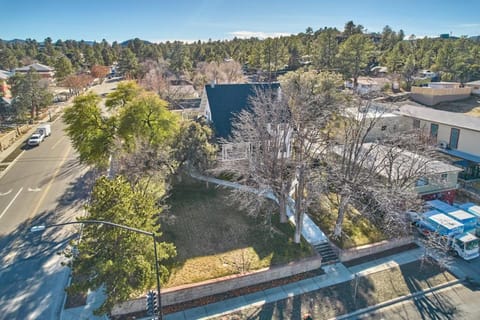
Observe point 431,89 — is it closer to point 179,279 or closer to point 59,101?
point 179,279

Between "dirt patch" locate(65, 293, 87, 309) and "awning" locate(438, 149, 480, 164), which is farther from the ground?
"awning" locate(438, 149, 480, 164)

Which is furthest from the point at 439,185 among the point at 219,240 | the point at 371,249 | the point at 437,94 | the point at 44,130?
the point at 44,130

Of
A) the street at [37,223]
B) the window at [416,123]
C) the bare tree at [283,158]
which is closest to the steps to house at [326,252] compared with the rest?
the bare tree at [283,158]

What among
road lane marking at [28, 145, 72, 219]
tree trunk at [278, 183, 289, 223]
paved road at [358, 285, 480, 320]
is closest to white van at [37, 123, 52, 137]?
road lane marking at [28, 145, 72, 219]

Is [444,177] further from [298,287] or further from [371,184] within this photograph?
[298,287]

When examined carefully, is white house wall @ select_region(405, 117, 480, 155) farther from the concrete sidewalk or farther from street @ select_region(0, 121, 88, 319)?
street @ select_region(0, 121, 88, 319)

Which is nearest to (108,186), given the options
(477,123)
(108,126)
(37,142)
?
(108,126)
